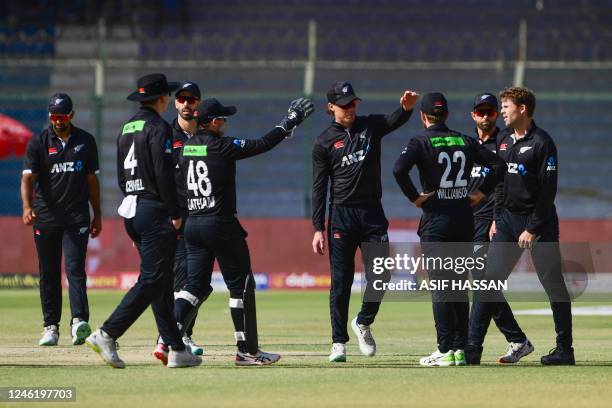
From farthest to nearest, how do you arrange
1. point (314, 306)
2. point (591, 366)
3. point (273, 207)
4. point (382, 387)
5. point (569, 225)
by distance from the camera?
1. point (273, 207)
2. point (569, 225)
3. point (314, 306)
4. point (591, 366)
5. point (382, 387)

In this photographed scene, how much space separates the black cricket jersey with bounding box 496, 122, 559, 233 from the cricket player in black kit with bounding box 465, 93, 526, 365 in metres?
0.27

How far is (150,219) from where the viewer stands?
1023cm

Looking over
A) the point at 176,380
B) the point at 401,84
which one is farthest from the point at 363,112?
the point at 176,380

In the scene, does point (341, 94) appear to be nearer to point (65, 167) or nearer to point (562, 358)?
point (562, 358)

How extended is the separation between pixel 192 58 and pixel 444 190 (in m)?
19.3

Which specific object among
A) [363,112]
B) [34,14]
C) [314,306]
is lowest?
[314,306]

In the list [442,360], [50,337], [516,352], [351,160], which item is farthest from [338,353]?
[50,337]

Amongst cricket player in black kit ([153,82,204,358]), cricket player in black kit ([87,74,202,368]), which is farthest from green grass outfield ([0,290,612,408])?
cricket player in black kit ([153,82,204,358])

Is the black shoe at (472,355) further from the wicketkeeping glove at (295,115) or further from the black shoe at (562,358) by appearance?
the wicketkeeping glove at (295,115)

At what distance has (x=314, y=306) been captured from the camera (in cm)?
1944

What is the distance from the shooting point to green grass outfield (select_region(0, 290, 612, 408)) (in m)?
8.46

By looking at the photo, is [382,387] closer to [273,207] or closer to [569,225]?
[569,225]

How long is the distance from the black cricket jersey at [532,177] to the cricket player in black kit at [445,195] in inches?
10.6

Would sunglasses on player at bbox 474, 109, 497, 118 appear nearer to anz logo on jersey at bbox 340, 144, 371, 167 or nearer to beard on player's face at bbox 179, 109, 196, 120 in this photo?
anz logo on jersey at bbox 340, 144, 371, 167
